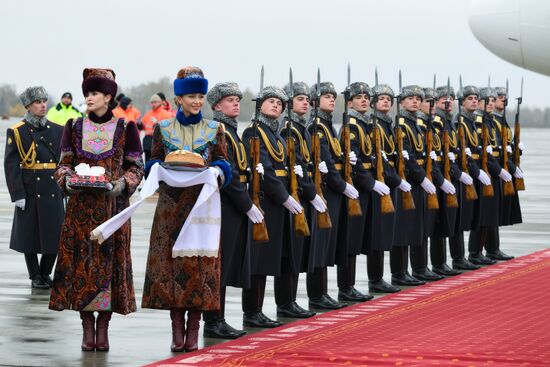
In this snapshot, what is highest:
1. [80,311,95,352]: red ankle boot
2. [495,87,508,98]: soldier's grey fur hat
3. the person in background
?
[495,87,508,98]: soldier's grey fur hat

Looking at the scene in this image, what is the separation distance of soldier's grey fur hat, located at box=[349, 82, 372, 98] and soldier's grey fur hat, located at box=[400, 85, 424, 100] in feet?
3.67

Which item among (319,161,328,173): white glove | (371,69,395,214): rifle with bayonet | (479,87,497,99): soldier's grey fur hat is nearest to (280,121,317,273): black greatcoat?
(319,161,328,173): white glove

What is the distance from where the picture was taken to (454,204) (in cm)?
1446

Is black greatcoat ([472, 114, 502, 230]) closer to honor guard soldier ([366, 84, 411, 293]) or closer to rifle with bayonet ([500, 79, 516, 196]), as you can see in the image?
rifle with bayonet ([500, 79, 516, 196])

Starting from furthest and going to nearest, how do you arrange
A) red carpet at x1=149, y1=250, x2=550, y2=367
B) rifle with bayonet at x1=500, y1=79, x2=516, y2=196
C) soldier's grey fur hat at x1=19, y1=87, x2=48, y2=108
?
rifle with bayonet at x1=500, y1=79, x2=516, y2=196, soldier's grey fur hat at x1=19, y1=87, x2=48, y2=108, red carpet at x1=149, y1=250, x2=550, y2=367

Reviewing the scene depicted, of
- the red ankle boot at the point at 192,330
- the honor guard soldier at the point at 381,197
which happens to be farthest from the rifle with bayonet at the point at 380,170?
the red ankle boot at the point at 192,330

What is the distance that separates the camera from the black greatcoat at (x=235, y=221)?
10.2m

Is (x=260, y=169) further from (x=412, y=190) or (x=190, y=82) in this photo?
(x=412, y=190)

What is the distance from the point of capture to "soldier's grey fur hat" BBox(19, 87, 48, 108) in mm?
12750

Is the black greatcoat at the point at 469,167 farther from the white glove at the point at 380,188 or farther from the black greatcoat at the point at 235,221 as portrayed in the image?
the black greatcoat at the point at 235,221

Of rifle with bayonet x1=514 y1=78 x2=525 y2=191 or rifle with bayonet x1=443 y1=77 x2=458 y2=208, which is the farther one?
rifle with bayonet x1=514 y1=78 x2=525 y2=191

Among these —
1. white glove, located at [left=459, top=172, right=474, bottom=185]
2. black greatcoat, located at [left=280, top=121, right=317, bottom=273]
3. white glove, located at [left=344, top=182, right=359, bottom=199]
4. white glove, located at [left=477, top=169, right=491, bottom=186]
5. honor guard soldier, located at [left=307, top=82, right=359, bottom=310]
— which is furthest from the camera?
white glove, located at [left=477, top=169, right=491, bottom=186]

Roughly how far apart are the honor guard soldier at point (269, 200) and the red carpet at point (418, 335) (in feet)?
1.04

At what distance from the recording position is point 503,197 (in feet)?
52.5
